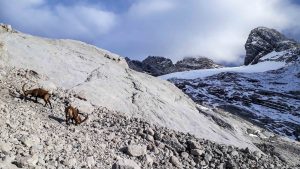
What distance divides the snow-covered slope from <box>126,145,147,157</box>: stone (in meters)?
3.80

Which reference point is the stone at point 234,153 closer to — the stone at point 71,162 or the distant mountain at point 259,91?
the stone at point 71,162

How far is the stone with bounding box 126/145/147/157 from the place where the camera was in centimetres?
1766

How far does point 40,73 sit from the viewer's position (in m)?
23.6

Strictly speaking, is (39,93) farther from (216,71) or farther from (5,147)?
(216,71)

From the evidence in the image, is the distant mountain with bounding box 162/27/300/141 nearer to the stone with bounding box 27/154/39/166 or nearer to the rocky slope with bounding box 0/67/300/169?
the rocky slope with bounding box 0/67/300/169

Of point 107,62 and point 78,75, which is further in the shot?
point 107,62

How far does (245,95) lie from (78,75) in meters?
95.8

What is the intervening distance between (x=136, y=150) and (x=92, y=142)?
1.74 m

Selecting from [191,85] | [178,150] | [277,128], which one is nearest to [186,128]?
[178,150]

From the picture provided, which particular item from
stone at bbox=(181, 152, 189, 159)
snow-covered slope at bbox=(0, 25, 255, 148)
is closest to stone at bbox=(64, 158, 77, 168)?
A: snow-covered slope at bbox=(0, 25, 255, 148)

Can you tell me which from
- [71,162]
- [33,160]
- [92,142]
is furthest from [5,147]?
[92,142]

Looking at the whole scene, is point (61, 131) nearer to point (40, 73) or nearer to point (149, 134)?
point (149, 134)

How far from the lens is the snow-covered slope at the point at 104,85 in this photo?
2319 centimetres

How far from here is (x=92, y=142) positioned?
17.6 meters
